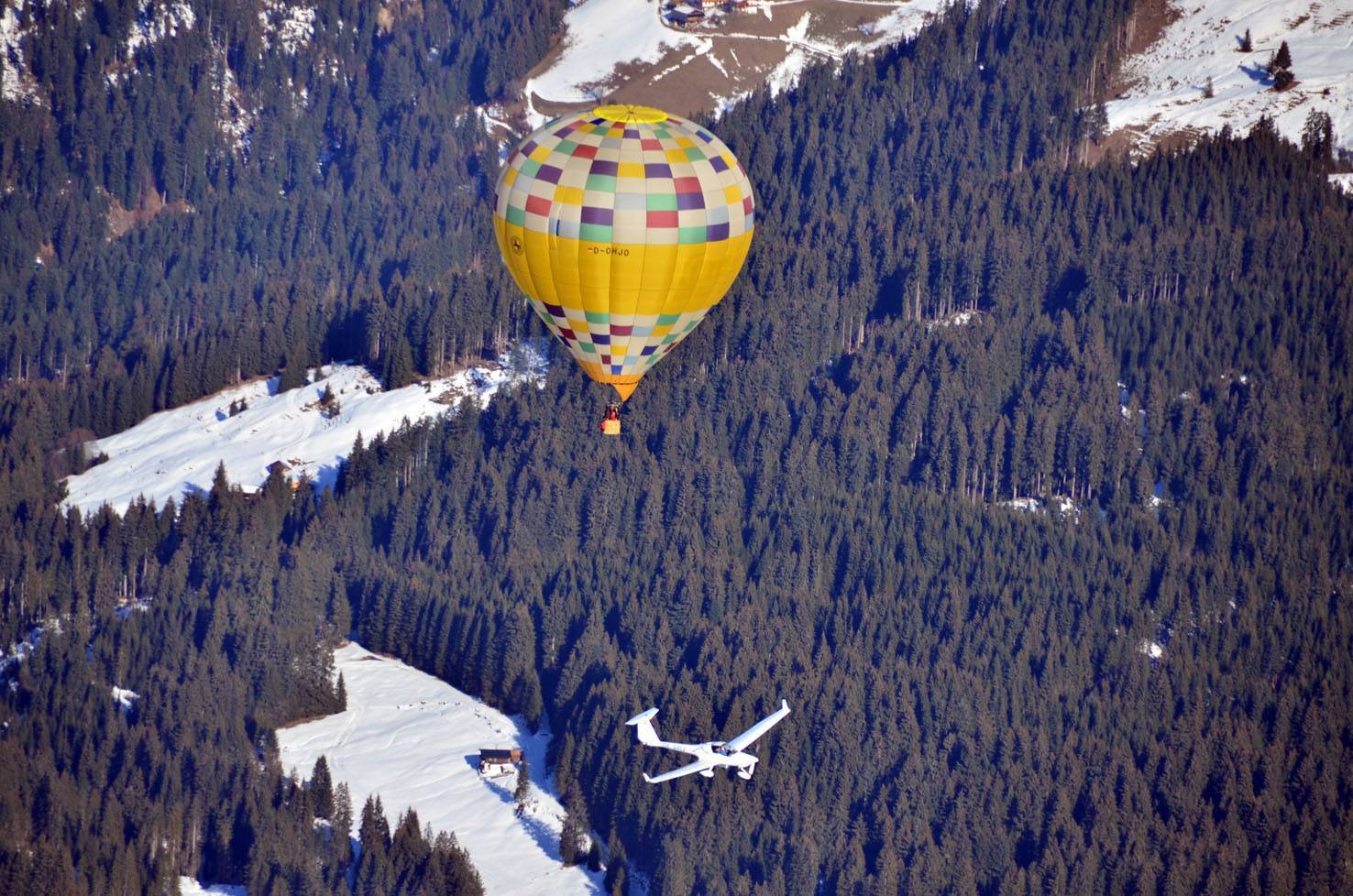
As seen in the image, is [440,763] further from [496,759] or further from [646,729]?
[646,729]

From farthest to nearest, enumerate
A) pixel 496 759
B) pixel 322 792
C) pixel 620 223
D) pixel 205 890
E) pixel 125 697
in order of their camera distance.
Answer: pixel 125 697
pixel 496 759
pixel 322 792
pixel 205 890
pixel 620 223

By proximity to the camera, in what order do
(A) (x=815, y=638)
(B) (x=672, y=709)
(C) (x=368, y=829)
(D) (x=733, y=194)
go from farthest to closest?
(A) (x=815, y=638) < (B) (x=672, y=709) < (C) (x=368, y=829) < (D) (x=733, y=194)

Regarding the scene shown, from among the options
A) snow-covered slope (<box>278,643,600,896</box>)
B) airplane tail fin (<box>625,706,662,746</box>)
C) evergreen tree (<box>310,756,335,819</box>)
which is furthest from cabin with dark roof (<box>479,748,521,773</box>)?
airplane tail fin (<box>625,706,662,746</box>)

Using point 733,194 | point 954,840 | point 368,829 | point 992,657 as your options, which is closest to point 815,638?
point 992,657

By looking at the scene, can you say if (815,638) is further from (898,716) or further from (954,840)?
(954,840)

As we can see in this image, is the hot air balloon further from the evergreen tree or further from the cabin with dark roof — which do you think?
the cabin with dark roof

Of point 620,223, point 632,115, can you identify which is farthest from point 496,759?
point 632,115
